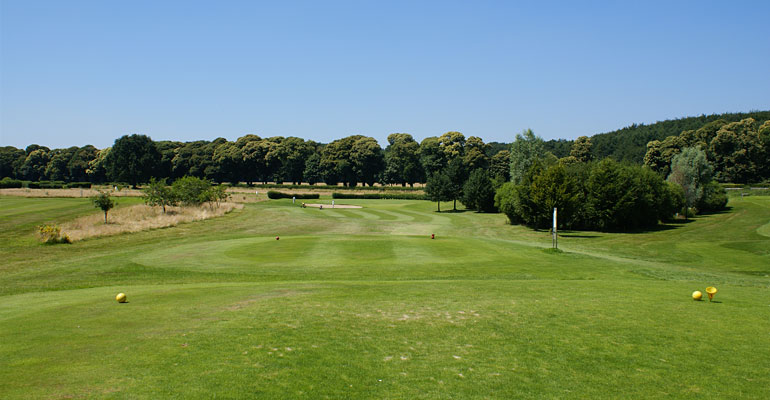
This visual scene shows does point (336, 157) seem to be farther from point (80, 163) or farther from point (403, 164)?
point (80, 163)

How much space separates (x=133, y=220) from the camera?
41.3m

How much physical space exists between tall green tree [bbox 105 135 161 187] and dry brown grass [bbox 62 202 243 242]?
209ft

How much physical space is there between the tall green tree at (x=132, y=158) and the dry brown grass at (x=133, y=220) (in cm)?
6382

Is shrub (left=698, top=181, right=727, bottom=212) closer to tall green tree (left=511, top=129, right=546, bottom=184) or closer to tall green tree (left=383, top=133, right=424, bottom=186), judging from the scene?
tall green tree (left=511, top=129, right=546, bottom=184)

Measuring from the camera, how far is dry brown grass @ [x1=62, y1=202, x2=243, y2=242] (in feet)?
111

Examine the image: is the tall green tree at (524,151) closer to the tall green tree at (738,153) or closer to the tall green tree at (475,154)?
the tall green tree at (475,154)

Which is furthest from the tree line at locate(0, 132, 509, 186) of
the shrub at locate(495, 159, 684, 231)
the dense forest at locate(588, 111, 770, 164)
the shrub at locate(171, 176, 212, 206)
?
the shrub at locate(171, 176, 212, 206)

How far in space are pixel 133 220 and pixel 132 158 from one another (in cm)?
7478

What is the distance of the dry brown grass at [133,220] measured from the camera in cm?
3385

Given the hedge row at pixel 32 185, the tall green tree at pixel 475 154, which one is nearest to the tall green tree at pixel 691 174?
the tall green tree at pixel 475 154

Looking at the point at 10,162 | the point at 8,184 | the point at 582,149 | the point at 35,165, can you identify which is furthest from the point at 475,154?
the point at 10,162

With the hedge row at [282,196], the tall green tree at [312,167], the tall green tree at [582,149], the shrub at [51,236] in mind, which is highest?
the tall green tree at [582,149]

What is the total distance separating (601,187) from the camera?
47.4 m

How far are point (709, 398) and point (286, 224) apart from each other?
1717 inches
